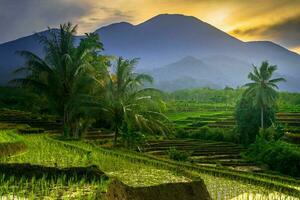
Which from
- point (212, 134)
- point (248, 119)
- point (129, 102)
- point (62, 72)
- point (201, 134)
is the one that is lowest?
point (201, 134)

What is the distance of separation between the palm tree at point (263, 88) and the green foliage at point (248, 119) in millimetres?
647

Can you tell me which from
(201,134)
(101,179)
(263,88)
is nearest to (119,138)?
(201,134)

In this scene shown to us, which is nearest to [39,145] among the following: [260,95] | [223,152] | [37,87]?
[37,87]

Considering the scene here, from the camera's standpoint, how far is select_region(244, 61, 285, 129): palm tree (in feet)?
139

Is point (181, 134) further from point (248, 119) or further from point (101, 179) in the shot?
point (101, 179)

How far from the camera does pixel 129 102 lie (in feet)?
75.9

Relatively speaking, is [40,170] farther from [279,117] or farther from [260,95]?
[279,117]

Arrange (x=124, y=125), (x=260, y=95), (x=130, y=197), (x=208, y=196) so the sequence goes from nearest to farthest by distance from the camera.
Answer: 1. (x=130, y=197)
2. (x=208, y=196)
3. (x=124, y=125)
4. (x=260, y=95)

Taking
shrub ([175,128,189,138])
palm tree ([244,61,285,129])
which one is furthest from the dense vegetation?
A: palm tree ([244,61,285,129])

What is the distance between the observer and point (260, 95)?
141 feet

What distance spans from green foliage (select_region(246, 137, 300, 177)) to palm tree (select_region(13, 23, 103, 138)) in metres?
12.1

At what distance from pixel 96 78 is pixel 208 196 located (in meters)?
18.5

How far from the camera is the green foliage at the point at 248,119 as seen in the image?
4006cm

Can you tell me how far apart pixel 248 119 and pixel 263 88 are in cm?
534
